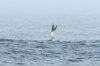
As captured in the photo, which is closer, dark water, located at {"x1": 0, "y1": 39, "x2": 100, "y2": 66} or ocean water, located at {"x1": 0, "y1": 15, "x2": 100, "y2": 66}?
dark water, located at {"x1": 0, "y1": 39, "x2": 100, "y2": 66}

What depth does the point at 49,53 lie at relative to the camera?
51625 millimetres

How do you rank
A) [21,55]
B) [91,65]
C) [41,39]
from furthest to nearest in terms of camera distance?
[41,39] → [21,55] → [91,65]

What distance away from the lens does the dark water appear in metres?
46.8

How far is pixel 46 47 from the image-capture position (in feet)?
181

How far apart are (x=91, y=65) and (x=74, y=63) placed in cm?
187

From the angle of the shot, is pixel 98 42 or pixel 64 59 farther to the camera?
pixel 98 42

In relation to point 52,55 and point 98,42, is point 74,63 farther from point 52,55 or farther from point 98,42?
point 98,42

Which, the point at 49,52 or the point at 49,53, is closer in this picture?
the point at 49,53

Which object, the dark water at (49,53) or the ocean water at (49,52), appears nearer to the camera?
the dark water at (49,53)

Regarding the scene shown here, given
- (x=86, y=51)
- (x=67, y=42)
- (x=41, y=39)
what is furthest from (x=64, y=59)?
(x=41, y=39)

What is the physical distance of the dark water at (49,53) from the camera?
1841 inches

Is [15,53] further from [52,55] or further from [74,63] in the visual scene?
[74,63]

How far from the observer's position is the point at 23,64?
45719mm

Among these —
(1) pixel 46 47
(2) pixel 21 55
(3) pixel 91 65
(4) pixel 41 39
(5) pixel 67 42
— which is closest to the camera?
(3) pixel 91 65
